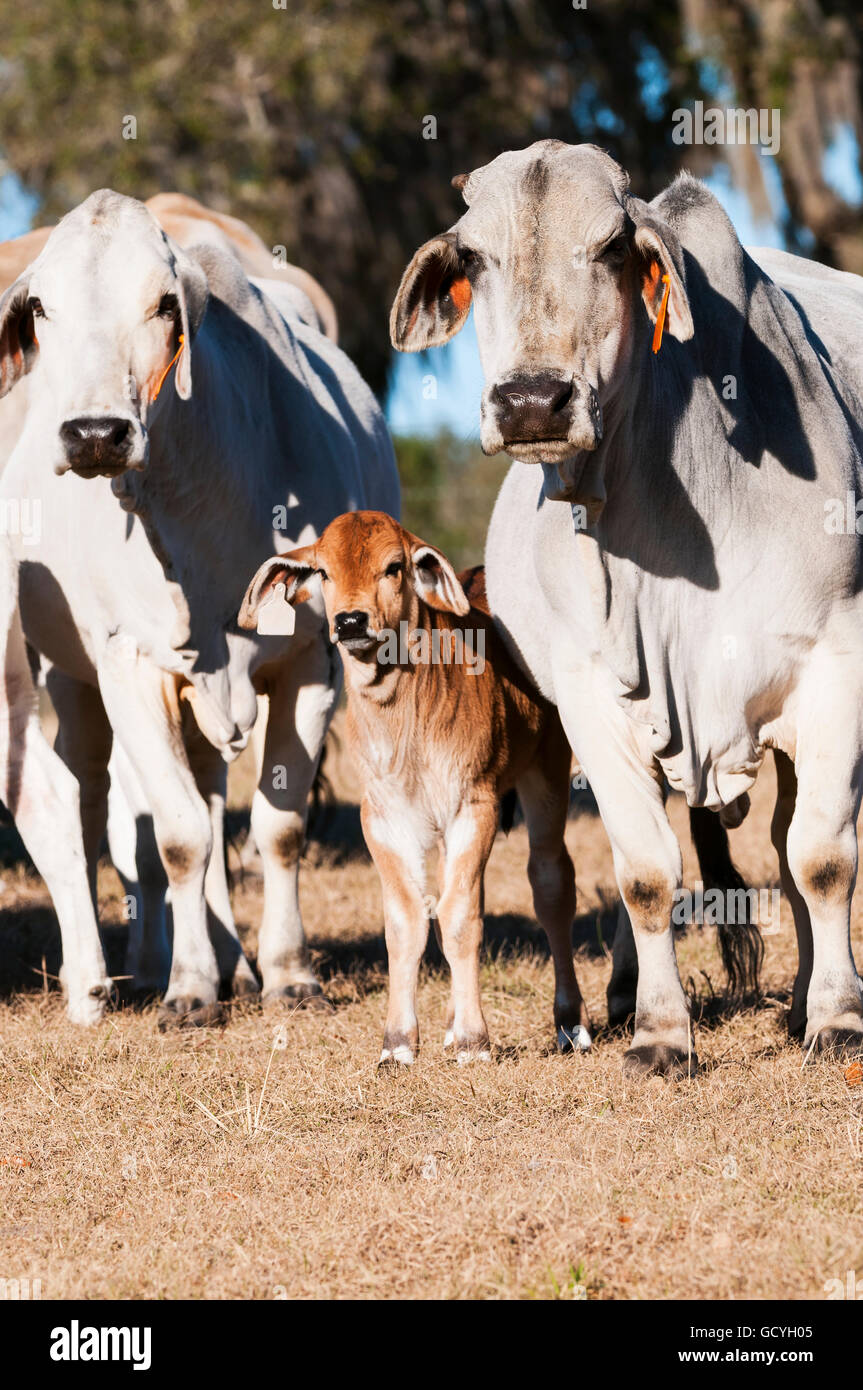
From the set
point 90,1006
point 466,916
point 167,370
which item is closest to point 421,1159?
point 466,916

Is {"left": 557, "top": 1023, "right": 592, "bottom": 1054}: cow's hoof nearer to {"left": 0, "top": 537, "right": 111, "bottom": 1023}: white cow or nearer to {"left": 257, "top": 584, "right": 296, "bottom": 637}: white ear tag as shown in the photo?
{"left": 257, "top": 584, "right": 296, "bottom": 637}: white ear tag

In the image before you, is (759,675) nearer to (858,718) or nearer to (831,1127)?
(858,718)

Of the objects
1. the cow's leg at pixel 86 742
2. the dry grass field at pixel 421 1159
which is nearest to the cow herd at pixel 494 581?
the dry grass field at pixel 421 1159

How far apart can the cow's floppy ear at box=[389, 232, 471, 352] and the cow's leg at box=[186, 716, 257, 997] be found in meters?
2.09

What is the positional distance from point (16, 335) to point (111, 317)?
0.55 meters

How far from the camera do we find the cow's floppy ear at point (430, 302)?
491cm

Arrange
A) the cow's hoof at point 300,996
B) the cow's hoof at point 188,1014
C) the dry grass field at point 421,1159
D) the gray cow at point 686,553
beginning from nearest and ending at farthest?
1. the dry grass field at point 421,1159
2. the gray cow at point 686,553
3. the cow's hoof at point 188,1014
4. the cow's hoof at point 300,996

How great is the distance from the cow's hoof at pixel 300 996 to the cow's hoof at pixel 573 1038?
102 cm

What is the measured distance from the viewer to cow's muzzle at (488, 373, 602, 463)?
13.8ft

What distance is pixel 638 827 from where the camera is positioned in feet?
16.7

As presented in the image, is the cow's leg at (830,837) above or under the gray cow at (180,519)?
under

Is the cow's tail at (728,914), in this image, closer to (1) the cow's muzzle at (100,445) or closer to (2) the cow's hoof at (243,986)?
(2) the cow's hoof at (243,986)

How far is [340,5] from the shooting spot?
17062 millimetres
